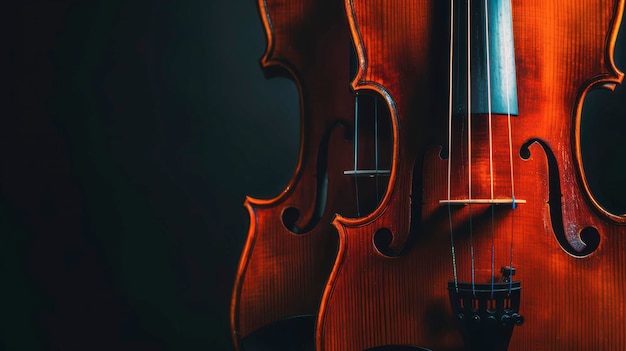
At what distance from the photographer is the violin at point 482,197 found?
1380 mm

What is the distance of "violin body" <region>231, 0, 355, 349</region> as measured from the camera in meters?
1.78

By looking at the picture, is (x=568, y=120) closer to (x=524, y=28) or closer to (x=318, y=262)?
(x=524, y=28)

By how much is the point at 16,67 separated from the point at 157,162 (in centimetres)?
50

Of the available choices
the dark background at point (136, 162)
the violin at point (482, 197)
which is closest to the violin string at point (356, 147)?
the violin at point (482, 197)

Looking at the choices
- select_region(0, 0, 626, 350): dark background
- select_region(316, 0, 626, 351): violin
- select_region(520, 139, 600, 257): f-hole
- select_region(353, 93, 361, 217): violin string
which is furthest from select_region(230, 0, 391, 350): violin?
select_region(0, 0, 626, 350): dark background

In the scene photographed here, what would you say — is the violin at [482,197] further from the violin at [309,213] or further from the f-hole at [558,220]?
the violin at [309,213]

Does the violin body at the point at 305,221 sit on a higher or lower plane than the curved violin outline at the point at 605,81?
lower

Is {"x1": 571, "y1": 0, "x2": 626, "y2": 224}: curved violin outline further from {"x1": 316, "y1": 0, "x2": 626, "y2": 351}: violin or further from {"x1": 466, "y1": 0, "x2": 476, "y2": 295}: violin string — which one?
{"x1": 466, "y1": 0, "x2": 476, "y2": 295}: violin string

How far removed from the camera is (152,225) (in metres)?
2.34

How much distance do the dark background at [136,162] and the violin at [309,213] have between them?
1.97 feet

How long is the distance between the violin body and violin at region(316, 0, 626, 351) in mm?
336

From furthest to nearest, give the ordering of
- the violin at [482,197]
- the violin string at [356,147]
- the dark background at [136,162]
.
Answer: the dark background at [136,162] → the violin string at [356,147] → the violin at [482,197]

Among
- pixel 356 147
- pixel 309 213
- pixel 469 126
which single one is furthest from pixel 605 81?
pixel 309 213

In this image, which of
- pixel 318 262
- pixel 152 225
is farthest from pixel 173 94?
pixel 318 262
